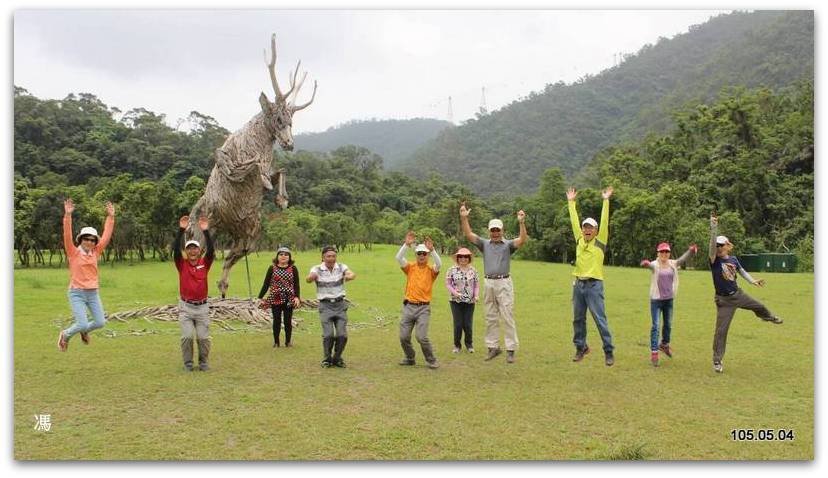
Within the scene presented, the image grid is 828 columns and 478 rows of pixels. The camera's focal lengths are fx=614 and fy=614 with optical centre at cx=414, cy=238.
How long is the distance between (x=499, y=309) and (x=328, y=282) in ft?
6.33

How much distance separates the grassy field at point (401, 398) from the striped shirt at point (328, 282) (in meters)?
0.81

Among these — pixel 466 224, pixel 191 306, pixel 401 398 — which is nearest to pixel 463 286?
pixel 466 224

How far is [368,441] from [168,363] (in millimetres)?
3273

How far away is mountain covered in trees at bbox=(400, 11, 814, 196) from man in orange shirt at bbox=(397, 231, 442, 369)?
3750cm

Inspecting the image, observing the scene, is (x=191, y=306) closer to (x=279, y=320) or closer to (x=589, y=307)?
(x=279, y=320)

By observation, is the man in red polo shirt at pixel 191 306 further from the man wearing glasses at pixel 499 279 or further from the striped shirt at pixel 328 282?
the man wearing glasses at pixel 499 279

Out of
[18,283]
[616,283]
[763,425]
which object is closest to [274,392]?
[763,425]

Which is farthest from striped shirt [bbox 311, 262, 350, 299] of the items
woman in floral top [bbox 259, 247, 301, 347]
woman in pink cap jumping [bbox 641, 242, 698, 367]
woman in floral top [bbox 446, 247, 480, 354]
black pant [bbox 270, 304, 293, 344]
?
woman in pink cap jumping [bbox 641, 242, 698, 367]

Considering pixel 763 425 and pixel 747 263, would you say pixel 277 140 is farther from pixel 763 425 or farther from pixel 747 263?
pixel 747 263

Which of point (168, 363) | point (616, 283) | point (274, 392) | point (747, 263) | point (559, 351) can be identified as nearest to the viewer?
point (274, 392)

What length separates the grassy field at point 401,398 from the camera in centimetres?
453

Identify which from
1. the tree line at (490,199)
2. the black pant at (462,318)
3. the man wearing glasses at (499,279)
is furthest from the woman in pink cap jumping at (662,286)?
the tree line at (490,199)

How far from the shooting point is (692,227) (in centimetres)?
2467

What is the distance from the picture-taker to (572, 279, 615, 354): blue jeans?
6332 millimetres
